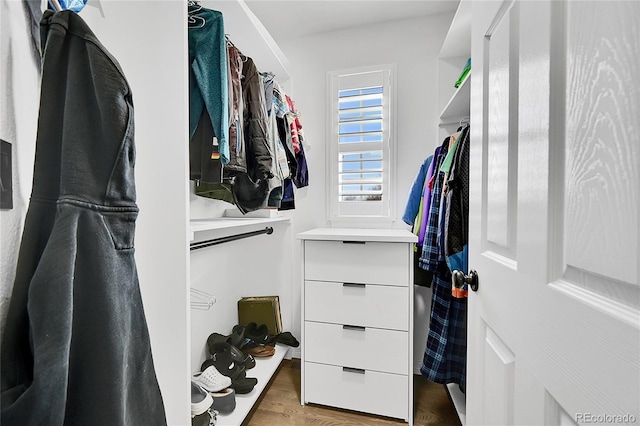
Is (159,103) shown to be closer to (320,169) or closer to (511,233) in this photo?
(511,233)

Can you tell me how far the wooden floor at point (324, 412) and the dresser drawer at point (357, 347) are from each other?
257mm

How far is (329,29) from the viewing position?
2045 millimetres

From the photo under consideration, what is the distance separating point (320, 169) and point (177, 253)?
1399 mm

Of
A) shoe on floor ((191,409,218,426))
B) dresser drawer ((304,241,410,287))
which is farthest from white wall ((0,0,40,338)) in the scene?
dresser drawer ((304,241,410,287))

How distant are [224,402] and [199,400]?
155 millimetres

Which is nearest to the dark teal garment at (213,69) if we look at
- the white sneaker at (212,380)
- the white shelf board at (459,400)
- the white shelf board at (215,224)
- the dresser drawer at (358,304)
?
the white shelf board at (215,224)

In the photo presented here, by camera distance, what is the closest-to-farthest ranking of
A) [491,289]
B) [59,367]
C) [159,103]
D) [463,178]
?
[59,367], [491,289], [159,103], [463,178]

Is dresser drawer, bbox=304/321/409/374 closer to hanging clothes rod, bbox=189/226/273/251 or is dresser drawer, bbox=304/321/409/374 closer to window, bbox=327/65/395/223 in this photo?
hanging clothes rod, bbox=189/226/273/251

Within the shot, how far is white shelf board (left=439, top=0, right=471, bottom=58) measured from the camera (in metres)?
1.35

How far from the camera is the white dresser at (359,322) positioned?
1.42 meters

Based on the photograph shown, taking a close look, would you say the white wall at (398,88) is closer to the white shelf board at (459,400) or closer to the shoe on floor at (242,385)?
the white shelf board at (459,400)

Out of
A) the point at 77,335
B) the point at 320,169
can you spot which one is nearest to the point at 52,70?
the point at 77,335

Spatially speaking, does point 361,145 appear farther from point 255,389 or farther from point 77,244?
point 77,244

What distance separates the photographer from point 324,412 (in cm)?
149
